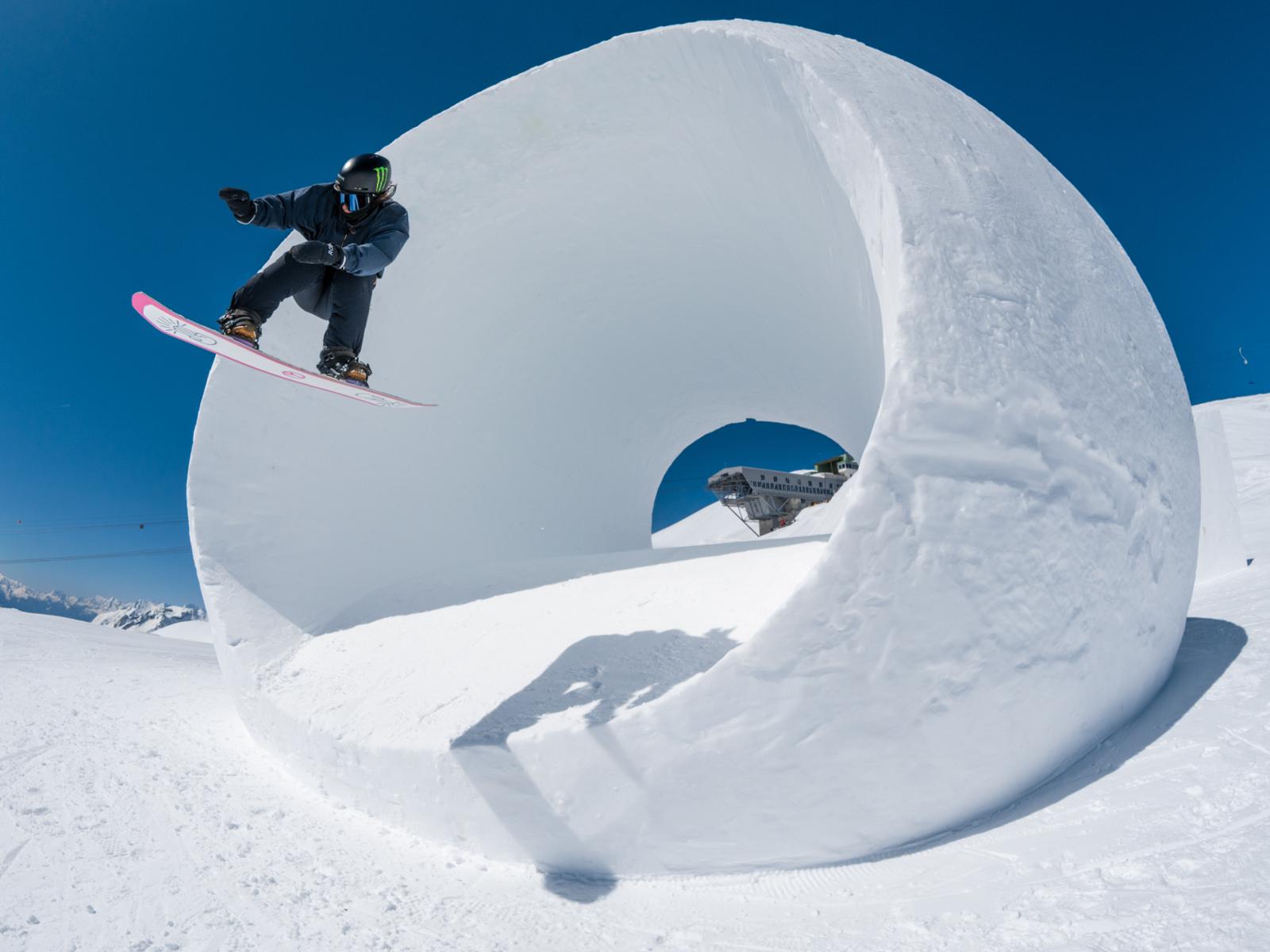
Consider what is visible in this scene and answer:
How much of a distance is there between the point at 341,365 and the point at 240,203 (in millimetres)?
1107

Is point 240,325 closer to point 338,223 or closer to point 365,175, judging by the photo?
point 338,223

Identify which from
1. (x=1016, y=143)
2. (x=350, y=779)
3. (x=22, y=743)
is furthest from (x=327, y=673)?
(x=1016, y=143)

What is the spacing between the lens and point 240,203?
4.08 meters

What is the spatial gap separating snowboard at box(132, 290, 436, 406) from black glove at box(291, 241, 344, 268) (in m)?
0.79

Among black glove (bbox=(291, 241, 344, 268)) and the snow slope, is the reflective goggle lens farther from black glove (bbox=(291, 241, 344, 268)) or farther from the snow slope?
the snow slope

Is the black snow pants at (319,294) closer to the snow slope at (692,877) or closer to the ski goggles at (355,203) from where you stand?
the ski goggles at (355,203)

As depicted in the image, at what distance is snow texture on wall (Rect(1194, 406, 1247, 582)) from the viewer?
24.3 ft

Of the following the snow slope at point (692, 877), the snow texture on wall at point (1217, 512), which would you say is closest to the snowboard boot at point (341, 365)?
the snow slope at point (692, 877)

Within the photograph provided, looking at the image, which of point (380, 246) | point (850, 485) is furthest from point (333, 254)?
point (850, 485)

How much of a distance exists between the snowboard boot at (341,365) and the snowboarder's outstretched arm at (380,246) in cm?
67

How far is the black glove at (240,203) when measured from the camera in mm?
4023

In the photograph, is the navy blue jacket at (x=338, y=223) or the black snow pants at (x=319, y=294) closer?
the navy blue jacket at (x=338, y=223)

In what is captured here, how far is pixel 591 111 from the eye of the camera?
588 cm

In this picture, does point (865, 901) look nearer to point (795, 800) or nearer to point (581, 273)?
point (795, 800)
